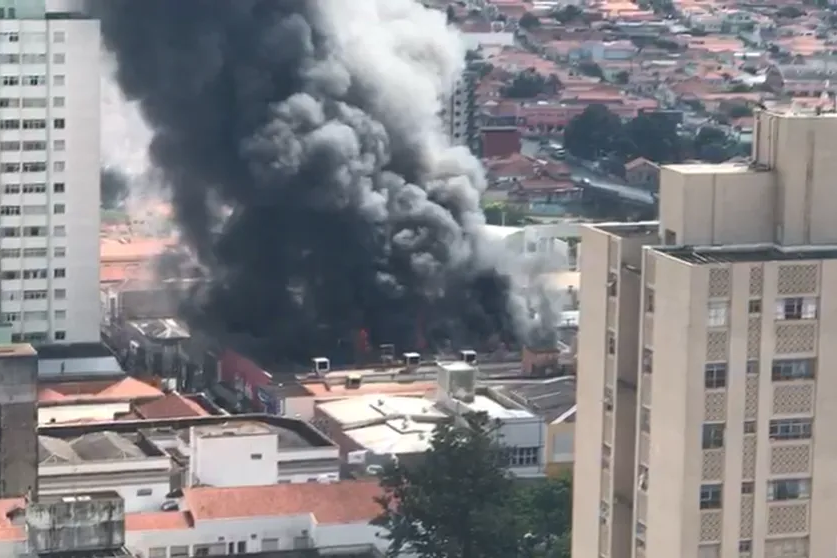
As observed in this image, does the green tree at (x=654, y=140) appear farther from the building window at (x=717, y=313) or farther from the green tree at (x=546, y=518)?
the building window at (x=717, y=313)

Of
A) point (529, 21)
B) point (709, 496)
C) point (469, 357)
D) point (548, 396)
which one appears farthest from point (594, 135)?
point (709, 496)

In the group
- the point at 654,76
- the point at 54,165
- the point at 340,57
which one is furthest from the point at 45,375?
the point at 654,76

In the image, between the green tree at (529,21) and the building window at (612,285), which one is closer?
the building window at (612,285)

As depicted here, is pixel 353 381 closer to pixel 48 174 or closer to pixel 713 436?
pixel 48 174

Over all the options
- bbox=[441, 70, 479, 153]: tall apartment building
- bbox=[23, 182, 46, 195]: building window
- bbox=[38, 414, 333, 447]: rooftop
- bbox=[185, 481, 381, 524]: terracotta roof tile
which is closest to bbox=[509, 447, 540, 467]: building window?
bbox=[38, 414, 333, 447]: rooftop

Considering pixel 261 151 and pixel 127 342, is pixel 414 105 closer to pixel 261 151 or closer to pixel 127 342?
pixel 261 151

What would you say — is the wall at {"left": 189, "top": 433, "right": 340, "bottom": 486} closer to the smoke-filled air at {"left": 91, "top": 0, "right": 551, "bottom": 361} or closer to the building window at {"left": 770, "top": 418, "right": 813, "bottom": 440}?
the smoke-filled air at {"left": 91, "top": 0, "right": 551, "bottom": 361}

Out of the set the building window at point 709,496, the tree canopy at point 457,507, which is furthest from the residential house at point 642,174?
the building window at point 709,496

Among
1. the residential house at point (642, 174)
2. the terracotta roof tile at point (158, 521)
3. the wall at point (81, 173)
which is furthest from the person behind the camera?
the residential house at point (642, 174)
